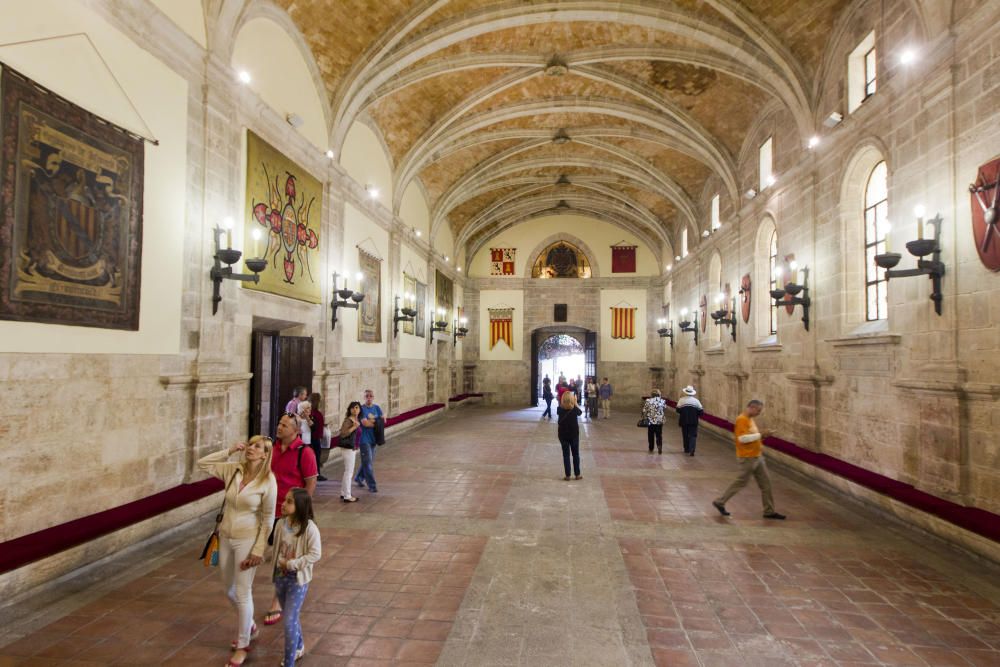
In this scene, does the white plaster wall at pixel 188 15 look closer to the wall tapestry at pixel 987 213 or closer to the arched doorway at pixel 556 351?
the wall tapestry at pixel 987 213

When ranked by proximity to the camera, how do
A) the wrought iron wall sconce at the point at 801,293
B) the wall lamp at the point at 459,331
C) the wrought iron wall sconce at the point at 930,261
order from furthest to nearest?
1. the wall lamp at the point at 459,331
2. the wrought iron wall sconce at the point at 801,293
3. the wrought iron wall sconce at the point at 930,261

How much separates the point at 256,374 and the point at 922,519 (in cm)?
852

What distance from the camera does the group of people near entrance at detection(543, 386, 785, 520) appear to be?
21.2 feet

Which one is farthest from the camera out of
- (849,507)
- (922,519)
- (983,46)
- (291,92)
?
(291,92)

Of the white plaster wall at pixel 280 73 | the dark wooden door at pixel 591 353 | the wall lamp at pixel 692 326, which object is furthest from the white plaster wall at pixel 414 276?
the wall lamp at pixel 692 326

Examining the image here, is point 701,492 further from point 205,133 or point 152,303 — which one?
point 205,133

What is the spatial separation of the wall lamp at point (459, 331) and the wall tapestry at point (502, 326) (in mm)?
1234

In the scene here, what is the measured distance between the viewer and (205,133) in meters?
6.46

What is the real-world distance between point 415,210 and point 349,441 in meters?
10.5

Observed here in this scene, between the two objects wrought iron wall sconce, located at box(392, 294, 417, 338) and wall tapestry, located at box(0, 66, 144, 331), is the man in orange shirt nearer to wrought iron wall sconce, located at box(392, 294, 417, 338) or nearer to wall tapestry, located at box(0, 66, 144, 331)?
wall tapestry, located at box(0, 66, 144, 331)

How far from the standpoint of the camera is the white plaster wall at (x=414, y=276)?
1425cm

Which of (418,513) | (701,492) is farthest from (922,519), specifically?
→ (418,513)

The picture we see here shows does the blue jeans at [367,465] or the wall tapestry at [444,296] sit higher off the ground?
the wall tapestry at [444,296]

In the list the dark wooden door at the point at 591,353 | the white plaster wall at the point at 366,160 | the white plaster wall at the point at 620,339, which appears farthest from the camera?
the white plaster wall at the point at 620,339
